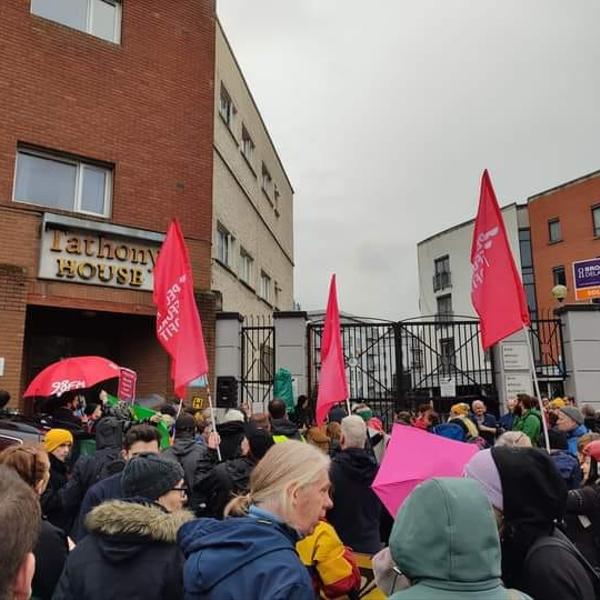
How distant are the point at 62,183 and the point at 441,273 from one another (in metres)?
38.7

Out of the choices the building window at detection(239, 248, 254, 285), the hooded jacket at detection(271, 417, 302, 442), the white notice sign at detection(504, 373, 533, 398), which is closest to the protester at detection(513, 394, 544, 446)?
the hooded jacket at detection(271, 417, 302, 442)

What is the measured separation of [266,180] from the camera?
80.5 feet

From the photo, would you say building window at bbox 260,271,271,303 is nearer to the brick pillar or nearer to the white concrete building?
the white concrete building

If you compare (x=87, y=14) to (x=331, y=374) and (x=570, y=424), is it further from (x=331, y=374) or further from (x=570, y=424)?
(x=570, y=424)

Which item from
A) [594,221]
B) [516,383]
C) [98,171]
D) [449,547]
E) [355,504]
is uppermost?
[594,221]

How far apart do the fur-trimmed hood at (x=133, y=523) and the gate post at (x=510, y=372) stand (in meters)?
11.8

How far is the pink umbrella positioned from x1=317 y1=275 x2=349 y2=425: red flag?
12.5 ft

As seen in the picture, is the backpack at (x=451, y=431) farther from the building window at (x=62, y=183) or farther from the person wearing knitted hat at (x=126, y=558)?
the building window at (x=62, y=183)

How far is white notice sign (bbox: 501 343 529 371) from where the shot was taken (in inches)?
523

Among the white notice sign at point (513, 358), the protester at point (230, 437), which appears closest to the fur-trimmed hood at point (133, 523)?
the protester at point (230, 437)

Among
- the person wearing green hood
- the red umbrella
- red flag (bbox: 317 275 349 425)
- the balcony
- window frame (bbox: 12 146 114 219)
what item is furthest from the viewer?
the balcony

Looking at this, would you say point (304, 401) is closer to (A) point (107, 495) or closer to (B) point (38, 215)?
(B) point (38, 215)

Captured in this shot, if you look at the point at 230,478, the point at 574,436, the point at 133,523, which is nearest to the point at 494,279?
the point at 574,436

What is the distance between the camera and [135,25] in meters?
13.5
